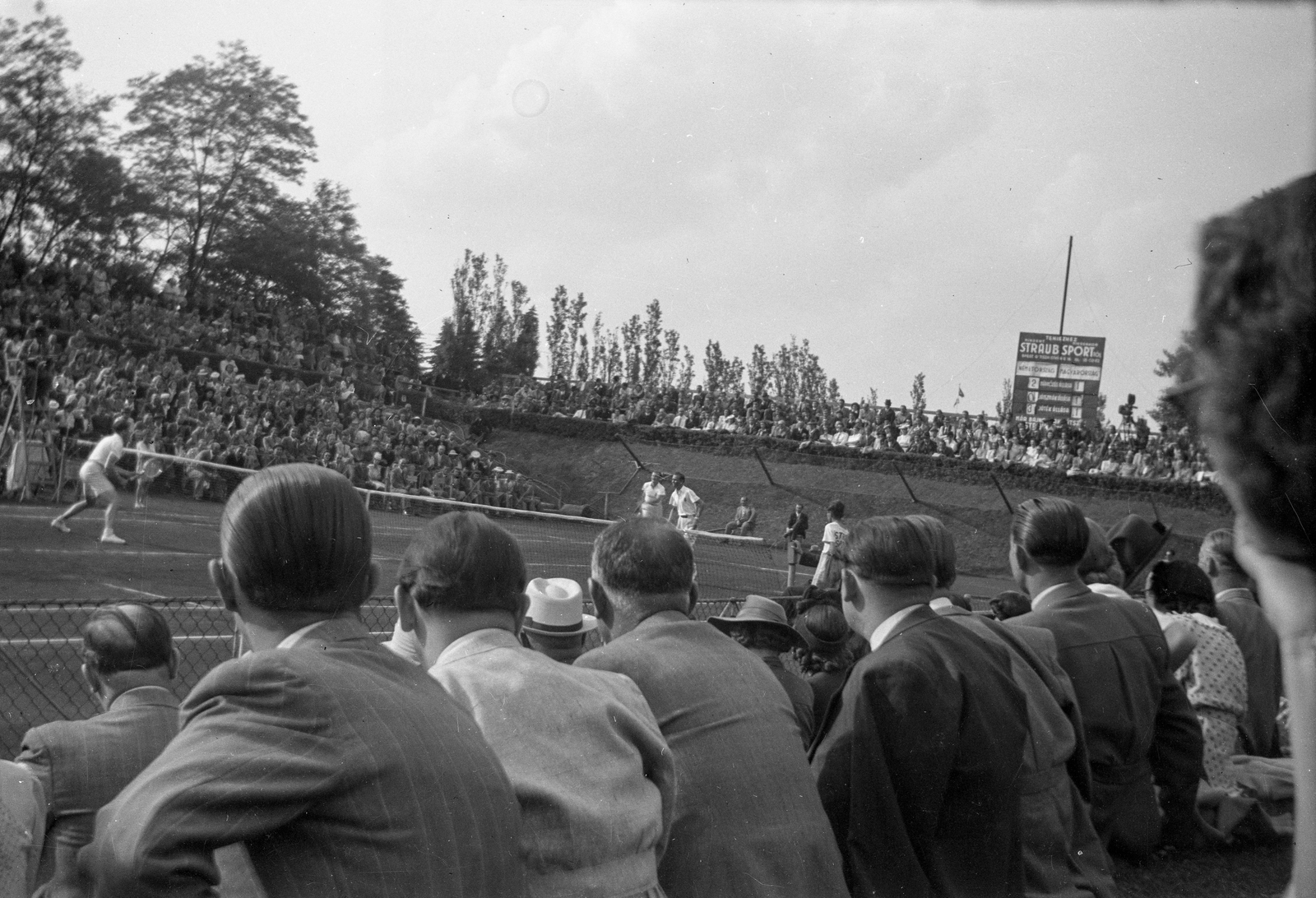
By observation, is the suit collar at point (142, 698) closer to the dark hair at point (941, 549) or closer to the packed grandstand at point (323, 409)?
the dark hair at point (941, 549)

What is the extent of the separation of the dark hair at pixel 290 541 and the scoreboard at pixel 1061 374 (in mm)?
36181

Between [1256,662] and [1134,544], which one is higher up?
[1134,544]

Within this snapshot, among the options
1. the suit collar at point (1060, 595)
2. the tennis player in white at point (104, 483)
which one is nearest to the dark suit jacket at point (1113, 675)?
the suit collar at point (1060, 595)

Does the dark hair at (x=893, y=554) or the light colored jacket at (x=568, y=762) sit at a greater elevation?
the dark hair at (x=893, y=554)

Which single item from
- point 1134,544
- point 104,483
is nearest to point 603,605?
point 1134,544

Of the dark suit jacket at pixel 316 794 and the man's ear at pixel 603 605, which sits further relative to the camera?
the man's ear at pixel 603 605

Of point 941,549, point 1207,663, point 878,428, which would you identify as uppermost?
point 878,428

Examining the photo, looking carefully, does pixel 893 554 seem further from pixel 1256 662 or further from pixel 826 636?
pixel 1256 662

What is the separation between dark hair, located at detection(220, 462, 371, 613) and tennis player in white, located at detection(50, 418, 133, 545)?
14.4m

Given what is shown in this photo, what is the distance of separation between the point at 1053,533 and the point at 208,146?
31.0 metres

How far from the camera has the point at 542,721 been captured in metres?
2.37

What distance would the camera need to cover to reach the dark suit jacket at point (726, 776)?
111 inches

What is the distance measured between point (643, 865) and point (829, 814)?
Result: 916 millimetres

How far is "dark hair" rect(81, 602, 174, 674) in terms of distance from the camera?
3312 mm
